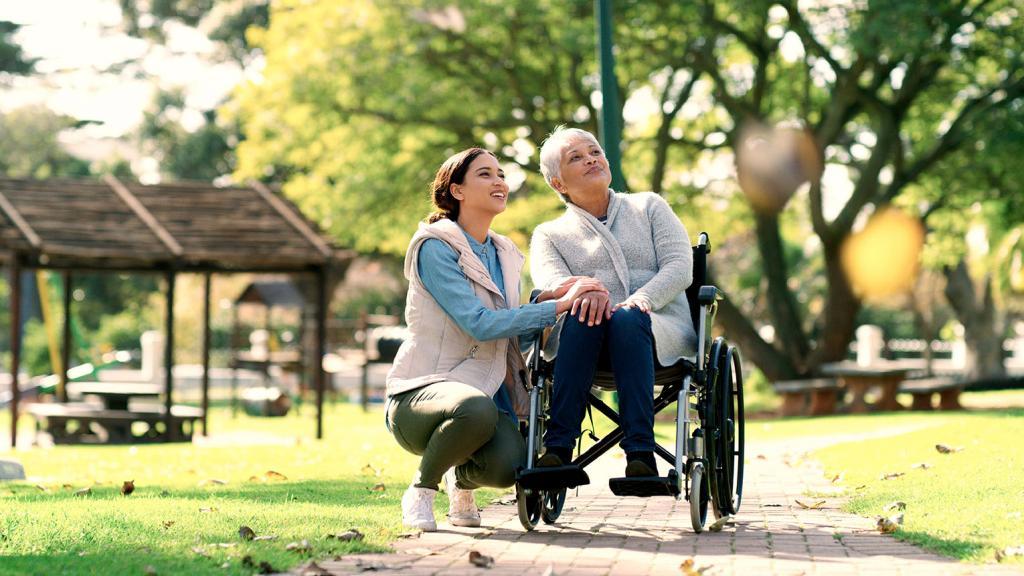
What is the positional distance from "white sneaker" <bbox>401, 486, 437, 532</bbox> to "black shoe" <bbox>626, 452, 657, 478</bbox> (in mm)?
911

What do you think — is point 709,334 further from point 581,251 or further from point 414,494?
point 414,494

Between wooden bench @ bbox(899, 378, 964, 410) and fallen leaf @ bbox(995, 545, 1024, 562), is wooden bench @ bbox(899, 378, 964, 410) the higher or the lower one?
the lower one

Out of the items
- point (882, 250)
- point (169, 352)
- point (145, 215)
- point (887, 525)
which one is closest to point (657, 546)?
point (887, 525)

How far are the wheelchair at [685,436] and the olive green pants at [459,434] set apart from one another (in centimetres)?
10

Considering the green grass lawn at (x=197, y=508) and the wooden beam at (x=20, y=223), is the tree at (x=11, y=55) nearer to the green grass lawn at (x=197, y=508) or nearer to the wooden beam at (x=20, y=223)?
the wooden beam at (x=20, y=223)

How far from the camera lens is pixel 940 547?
5.50 metres

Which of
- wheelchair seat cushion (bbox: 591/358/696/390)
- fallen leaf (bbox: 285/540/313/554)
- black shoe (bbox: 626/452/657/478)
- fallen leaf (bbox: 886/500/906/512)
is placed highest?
wheelchair seat cushion (bbox: 591/358/696/390)

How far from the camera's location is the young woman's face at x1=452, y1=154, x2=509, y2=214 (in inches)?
245

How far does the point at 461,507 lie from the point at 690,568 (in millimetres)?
1614

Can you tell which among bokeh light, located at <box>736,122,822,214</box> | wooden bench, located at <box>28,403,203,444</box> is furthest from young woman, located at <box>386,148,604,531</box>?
bokeh light, located at <box>736,122,822,214</box>

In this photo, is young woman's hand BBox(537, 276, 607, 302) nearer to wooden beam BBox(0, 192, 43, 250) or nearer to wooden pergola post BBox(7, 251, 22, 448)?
wooden beam BBox(0, 192, 43, 250)

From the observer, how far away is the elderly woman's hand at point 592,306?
5.73m

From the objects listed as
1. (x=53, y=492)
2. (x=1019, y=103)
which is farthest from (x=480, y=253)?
(x=1019, y=103)

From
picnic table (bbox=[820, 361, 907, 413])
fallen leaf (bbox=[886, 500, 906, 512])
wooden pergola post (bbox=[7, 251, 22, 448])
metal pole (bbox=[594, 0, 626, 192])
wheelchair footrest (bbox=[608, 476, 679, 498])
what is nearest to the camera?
wheelchair footrest (bbox=[608, 476, 679, 498])
